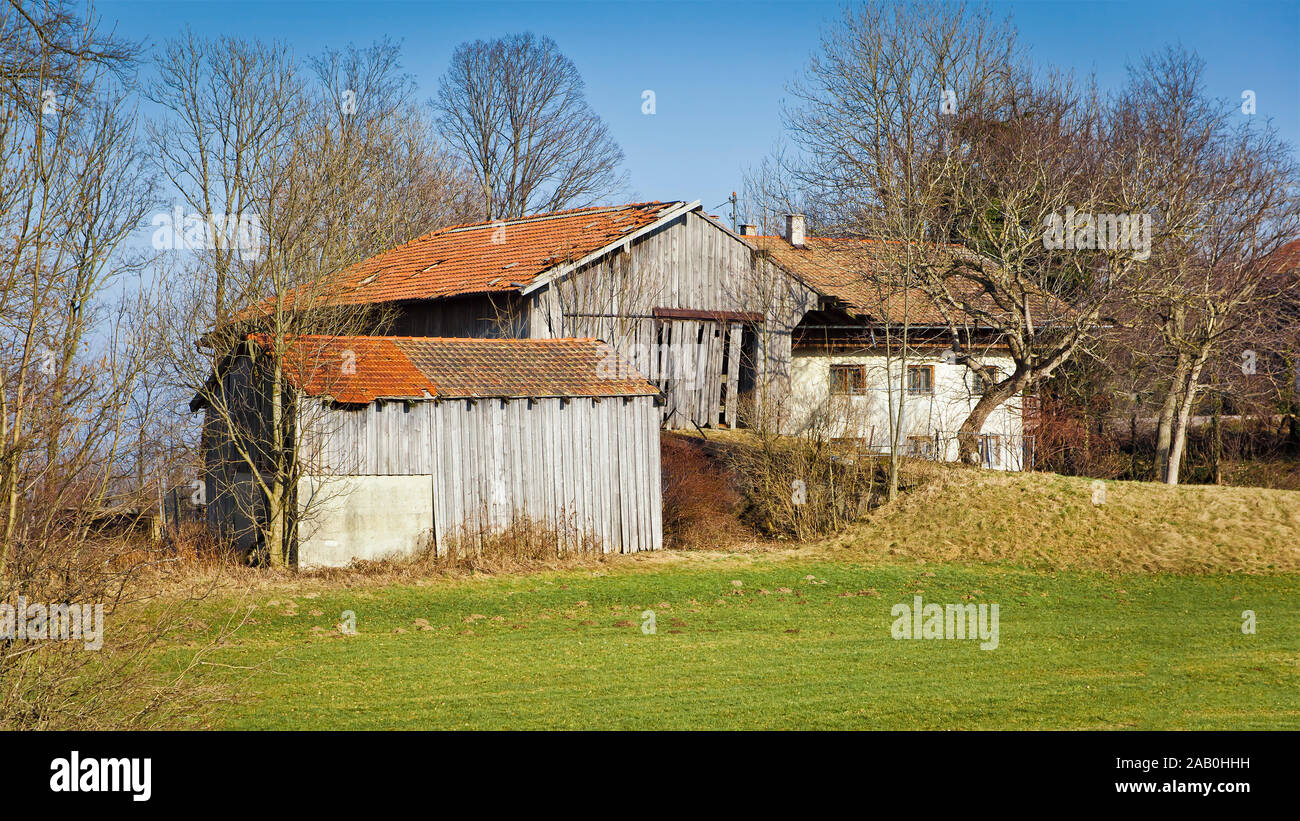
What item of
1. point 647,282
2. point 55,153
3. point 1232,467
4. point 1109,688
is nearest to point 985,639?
point 1109,688

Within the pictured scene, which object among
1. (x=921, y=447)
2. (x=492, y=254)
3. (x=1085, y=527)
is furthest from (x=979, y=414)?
(x=492, y=254)

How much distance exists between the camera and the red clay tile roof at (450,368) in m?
17.5

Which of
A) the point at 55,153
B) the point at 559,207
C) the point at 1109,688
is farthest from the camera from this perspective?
the point at 559,207

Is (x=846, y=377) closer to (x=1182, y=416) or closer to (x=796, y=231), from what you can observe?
(x=796, y=231)

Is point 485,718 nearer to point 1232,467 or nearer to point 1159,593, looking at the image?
point 1159,593

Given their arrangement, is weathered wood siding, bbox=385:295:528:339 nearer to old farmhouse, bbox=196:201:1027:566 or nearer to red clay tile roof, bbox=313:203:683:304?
old farmhouse, bbox=196:201:1027:566

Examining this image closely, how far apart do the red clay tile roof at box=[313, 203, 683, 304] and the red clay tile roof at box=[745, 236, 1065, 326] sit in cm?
439

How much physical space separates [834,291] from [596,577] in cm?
1529

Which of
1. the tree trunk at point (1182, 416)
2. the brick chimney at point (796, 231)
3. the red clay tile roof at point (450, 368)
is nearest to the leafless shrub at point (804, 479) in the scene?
the red clay tile roof at point (450, 368)

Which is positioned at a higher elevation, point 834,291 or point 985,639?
point 834,291

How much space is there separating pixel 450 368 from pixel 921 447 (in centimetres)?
1243

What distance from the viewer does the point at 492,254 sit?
27672mm

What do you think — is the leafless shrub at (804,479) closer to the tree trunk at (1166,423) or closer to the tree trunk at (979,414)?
the tree trunk at (979,414)
